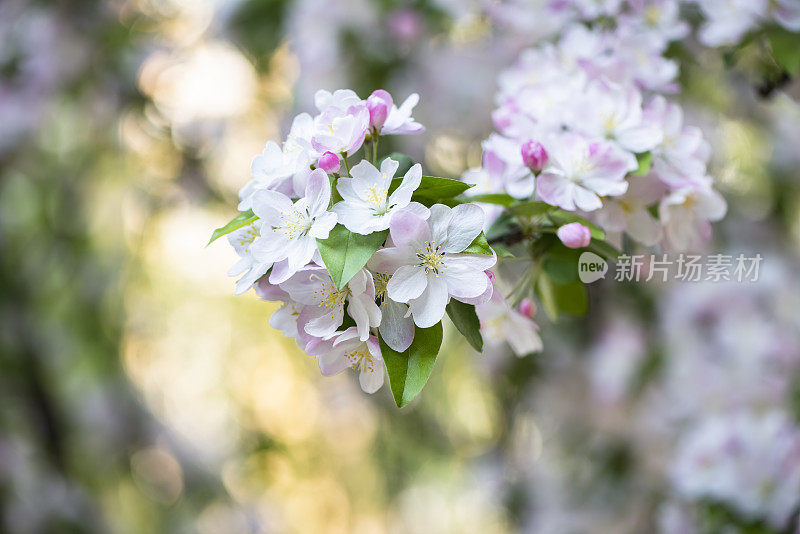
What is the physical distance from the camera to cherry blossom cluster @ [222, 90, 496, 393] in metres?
0.52

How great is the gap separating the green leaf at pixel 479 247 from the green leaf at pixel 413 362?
0.06 meters

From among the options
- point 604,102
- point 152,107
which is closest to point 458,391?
point 152,107

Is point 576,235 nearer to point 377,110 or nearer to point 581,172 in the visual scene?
point 581,172

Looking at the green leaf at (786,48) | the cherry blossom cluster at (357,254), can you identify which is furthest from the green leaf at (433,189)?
the green leaf at (786,48)

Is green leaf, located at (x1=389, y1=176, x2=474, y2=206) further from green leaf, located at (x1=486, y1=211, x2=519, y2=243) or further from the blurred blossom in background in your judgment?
the blurred blossom in background

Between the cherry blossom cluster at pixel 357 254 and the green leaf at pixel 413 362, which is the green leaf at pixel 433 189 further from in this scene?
the green leaf at pixel 413 362

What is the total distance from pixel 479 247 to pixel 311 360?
269cm

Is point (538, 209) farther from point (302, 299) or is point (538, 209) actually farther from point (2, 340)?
point (2, 340)

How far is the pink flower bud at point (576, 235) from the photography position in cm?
60


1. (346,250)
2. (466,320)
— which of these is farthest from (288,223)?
(466,320)

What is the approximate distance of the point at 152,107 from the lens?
1.96 meters

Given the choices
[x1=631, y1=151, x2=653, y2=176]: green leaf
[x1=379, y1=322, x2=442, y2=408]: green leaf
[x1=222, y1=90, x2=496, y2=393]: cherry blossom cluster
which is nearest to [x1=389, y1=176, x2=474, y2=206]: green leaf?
[x1=222, y1=90, x2=496, y2=393]: cherry blossom cluster

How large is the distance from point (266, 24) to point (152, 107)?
1.44 ft

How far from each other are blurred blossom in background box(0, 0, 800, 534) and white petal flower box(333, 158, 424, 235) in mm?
534
